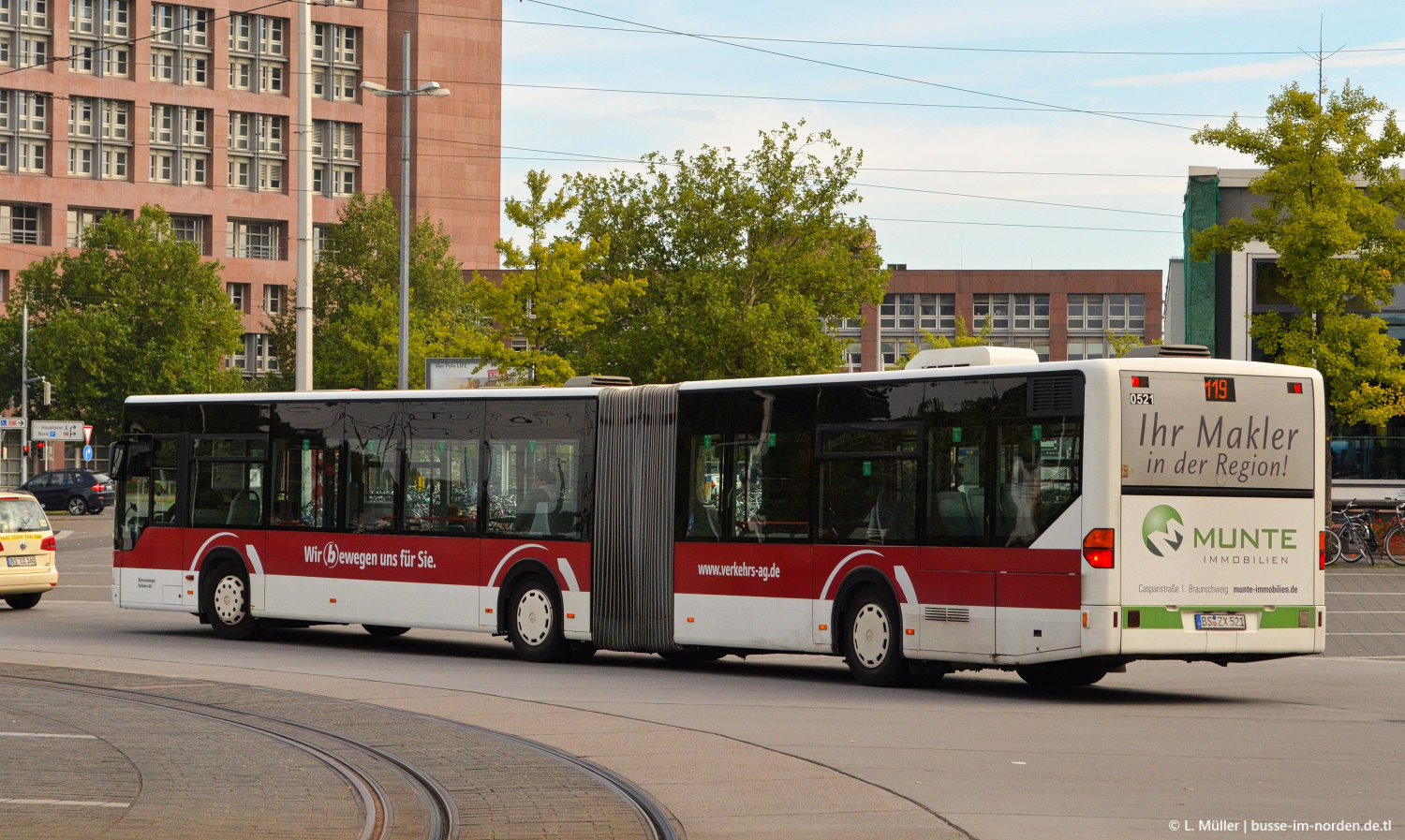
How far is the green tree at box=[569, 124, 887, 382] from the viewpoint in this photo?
50281mm

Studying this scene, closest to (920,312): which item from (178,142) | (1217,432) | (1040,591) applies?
(178,142)

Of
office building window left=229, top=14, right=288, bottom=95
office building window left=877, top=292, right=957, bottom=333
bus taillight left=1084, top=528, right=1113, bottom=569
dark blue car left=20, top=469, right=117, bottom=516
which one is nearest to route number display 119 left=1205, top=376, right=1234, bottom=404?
bus taillight left=1084, top=528, right=1113, bottom=569

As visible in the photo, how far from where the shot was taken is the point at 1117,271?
111m

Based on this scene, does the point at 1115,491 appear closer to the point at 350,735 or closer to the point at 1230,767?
the point at 1230,767

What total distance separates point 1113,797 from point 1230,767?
1.41 m

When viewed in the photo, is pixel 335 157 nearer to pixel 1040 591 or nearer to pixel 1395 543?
pixel 1395 543

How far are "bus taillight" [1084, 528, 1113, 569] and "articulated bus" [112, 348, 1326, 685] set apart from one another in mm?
22

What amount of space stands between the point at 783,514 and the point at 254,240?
88.7m

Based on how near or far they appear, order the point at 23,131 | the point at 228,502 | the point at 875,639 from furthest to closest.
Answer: the point at 23,131
the point at 228,502
the point at 875,639

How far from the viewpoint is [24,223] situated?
9388 centimetres

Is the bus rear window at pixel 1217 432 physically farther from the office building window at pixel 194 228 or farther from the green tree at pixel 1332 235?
the office building window at pixel 194 228

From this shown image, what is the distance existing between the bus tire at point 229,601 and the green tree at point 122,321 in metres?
53.9

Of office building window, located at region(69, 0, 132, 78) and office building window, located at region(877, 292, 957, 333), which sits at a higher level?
office building window, located at region(69, 0, 132, 78)

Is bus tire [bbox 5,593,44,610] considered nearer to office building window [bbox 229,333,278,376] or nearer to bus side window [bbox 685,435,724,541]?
bus side window [bbox 685,435,724,541]
